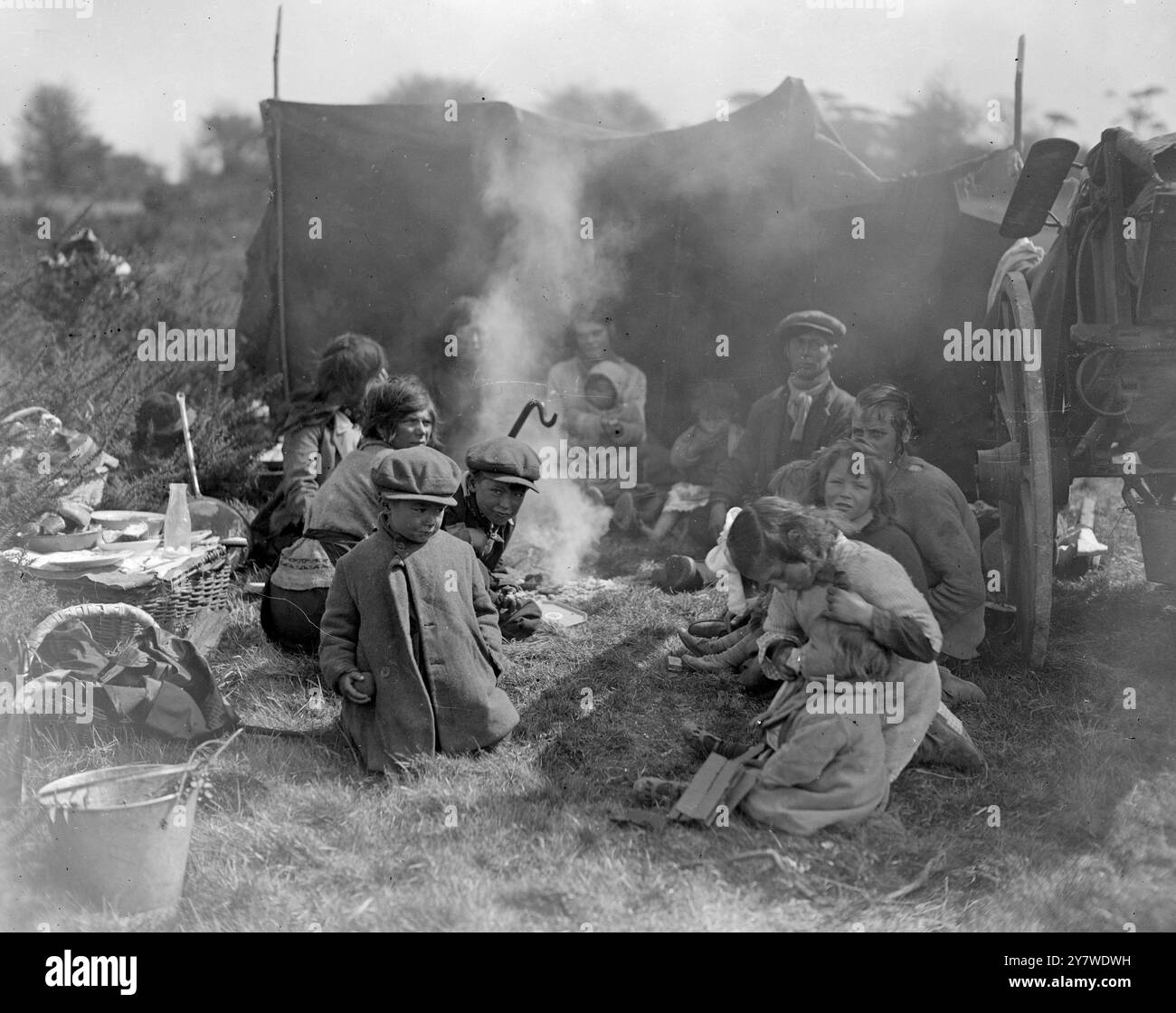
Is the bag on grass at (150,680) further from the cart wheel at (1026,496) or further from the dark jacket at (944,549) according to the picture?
the cart wheel at (1026,496)

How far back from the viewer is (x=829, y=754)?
2.88m

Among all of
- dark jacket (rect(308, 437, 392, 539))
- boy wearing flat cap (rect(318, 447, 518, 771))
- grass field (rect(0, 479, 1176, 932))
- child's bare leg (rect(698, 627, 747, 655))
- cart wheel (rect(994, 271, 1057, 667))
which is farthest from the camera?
child's bare leg (rect(698, 627, 747, 655))

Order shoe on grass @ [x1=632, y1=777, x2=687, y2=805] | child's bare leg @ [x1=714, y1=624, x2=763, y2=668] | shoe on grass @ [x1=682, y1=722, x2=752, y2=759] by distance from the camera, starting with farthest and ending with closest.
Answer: child's bare leg @ [x1=714, y1=624, x2=763, y2=668]
shoe on grass @ [x1=682, y1=722, x2=752, y2=759]
shoe on grass @ [x1=632, y1=777, x2=687, y2=805]

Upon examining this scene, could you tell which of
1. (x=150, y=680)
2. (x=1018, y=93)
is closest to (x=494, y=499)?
(x=150, y=680)

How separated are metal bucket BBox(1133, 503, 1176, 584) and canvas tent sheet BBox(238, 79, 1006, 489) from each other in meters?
2.82

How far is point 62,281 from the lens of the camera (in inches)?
277

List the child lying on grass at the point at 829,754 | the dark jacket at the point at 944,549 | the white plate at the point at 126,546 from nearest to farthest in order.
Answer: the child lying on grass at the point at 829,754 < the dark jacket at the point at 944,549 < the white plate at the point at 126,546

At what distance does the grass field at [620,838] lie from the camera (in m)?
2.48

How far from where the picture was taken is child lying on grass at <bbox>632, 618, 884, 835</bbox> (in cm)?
Answer: 288

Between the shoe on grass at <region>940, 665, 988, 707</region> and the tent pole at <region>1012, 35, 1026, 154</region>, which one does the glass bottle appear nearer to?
the shoe on grass at <region>940, 665, 988, 707</region>

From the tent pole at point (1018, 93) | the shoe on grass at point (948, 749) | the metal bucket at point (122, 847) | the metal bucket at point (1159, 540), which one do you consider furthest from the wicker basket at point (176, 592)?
the tent pole at point (1018, 93)

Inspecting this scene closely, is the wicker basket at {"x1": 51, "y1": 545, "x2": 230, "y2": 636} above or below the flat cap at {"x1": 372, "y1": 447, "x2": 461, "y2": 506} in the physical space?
below

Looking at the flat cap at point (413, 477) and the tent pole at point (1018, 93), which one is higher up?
the tent pole at point (1018, 93)

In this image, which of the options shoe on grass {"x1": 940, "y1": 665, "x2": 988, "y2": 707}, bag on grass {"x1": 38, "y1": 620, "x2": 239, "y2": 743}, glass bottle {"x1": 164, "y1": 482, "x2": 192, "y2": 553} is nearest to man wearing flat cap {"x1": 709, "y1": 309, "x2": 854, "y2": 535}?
shoe on grass {"x1": 940, "y1": 665, "x2": 988, "y2": 707}
